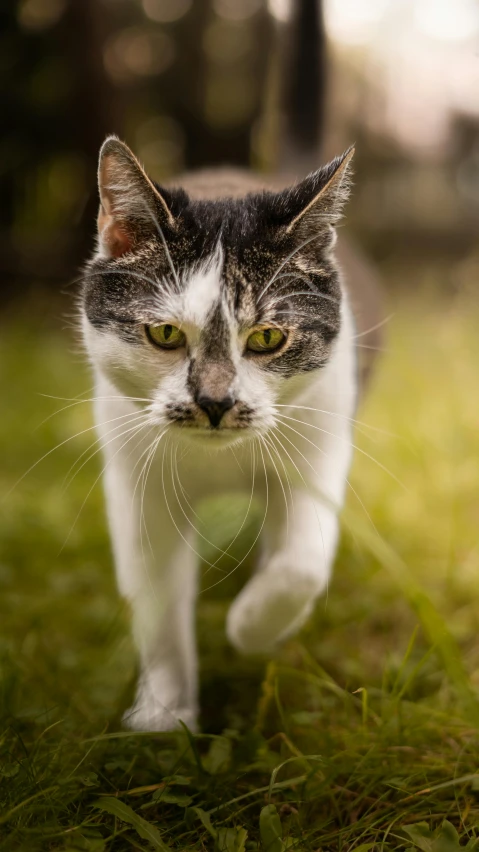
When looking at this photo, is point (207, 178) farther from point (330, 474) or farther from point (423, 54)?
point (423, 54)

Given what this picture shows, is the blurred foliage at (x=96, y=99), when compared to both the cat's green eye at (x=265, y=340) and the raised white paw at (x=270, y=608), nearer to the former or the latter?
the cat's green eye at (x=265, y=340)

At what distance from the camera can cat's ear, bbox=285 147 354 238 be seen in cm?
164

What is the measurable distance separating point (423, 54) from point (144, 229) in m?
3.68

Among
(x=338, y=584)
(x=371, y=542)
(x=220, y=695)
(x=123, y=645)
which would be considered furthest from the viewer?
(x=338, y=584)

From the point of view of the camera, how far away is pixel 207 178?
2625 millimetres

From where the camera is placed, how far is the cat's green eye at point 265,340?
64.9 inches

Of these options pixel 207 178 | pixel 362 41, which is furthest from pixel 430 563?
pixel 362 41

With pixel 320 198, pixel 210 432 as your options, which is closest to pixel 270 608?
pixel 210 432

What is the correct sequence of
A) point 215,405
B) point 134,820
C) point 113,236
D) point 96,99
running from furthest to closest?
point 96,99, point 113,236, point 215,405, point 134,820

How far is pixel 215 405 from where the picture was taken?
4.93ft

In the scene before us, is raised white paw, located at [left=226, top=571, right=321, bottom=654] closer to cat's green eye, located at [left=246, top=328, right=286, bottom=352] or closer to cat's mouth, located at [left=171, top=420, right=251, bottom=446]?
cat's mouth, located at [left=171, top=420, right=251, bottom=446]

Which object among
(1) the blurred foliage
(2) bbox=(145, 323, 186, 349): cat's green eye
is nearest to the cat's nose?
(2) bbox=(145, 323, 186, 349): cat's green eye

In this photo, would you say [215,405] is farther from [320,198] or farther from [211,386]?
[320,198]

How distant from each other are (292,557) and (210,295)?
652 millimetres
